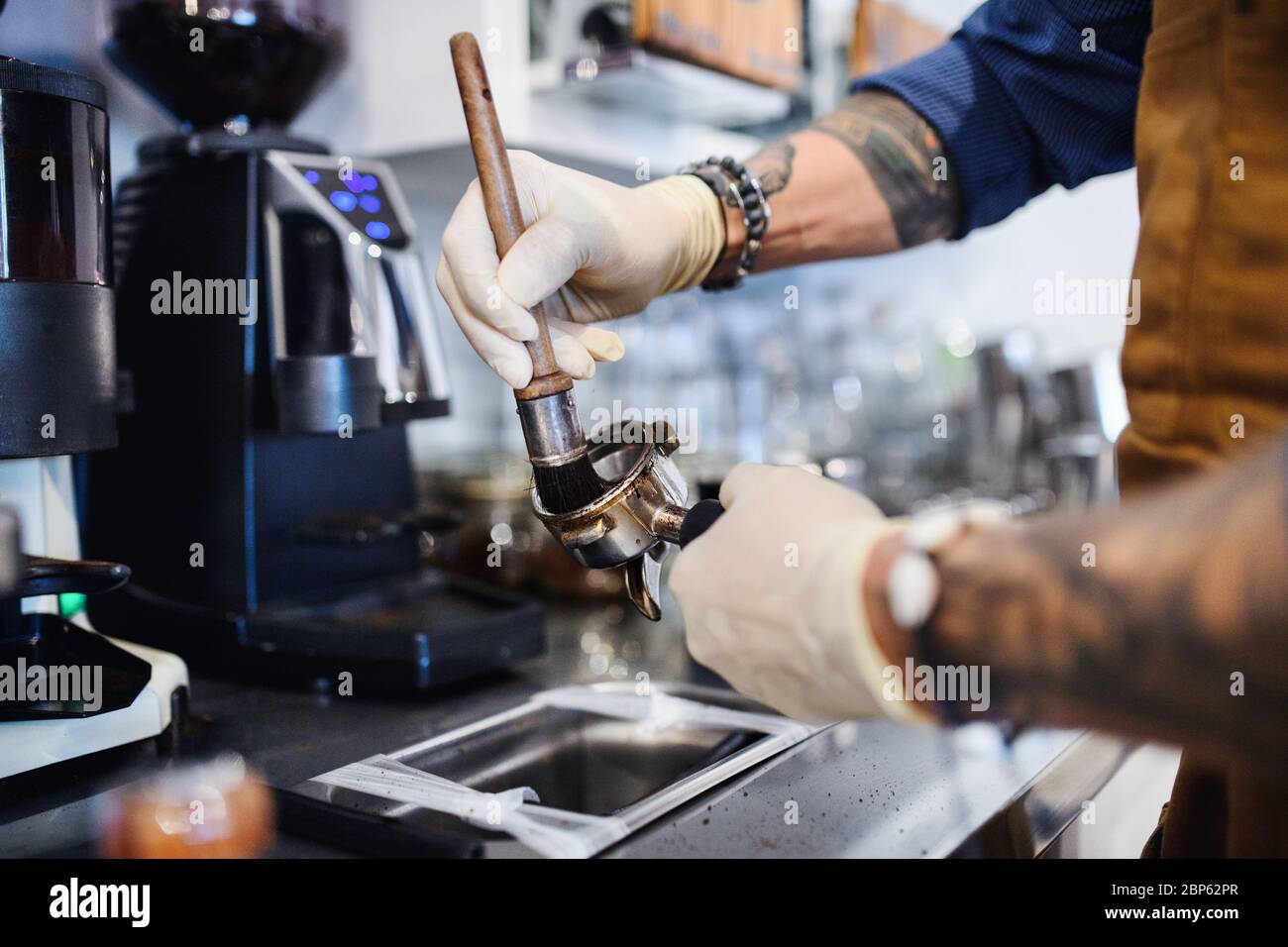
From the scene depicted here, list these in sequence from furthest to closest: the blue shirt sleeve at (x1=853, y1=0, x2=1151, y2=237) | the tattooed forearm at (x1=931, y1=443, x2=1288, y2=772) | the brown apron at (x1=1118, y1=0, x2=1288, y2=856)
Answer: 1. the blue shirt sleeve at (x1=853, y1=0, x2=1151, y2=237)
2. the brown apron at (x1=1118, y1=0, x2=1288, y2=856)
3. the tattooed forearm at (x1=931, y1=443, x2=1288, y2=772)

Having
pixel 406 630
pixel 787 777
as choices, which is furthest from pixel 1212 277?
pixel 406 630

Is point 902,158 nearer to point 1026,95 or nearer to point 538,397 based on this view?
point 1026,95

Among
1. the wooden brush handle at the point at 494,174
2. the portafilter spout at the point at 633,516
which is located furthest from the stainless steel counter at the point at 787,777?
the wooden brush handle at the point at 494,174

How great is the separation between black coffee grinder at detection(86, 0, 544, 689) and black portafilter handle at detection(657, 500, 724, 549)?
13.9 inches

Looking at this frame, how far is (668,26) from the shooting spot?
1.29 m

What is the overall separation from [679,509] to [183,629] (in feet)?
1.79

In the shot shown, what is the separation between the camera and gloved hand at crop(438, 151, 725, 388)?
65 centimetres

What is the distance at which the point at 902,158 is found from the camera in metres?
0.92

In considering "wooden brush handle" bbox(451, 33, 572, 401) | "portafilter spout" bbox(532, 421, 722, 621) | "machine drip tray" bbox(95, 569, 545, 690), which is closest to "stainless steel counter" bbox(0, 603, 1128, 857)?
"machine drip tray" bbox(95, 569, 545, 690)

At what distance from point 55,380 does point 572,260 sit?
1.14 ft

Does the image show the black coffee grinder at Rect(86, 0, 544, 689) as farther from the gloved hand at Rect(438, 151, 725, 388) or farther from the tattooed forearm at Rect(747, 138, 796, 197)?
the tattooed forearm at Rect(747, 138, 796, 197)
